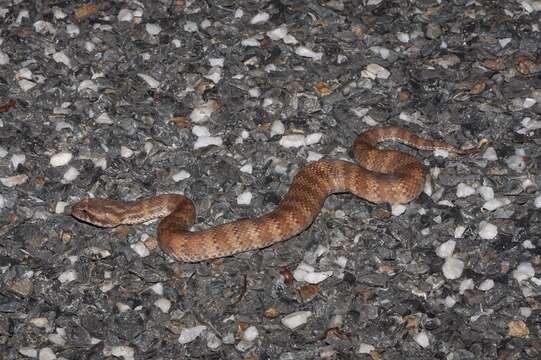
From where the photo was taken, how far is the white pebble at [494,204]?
29.8 ft

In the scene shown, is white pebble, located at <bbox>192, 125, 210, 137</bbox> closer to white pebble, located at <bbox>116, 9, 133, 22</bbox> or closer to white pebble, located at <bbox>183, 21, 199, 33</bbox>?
white pebble, located at <bbox>183, 21, 199, 33</bbox>

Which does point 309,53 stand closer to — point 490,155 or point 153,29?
point 153,29

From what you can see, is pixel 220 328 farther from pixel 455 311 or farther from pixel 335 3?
pixel 335 3

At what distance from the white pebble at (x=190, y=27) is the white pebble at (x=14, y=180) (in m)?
3.56

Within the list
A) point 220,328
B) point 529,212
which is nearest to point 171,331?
point 220,328

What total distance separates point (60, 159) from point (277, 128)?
2889mm

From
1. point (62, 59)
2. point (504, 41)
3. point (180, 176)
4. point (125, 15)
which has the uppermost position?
point (504, 41)

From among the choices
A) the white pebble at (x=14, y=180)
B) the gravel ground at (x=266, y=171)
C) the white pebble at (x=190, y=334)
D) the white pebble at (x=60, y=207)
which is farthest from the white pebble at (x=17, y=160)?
the white pebble at (x=190, y=334)

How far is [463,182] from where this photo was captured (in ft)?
30.9

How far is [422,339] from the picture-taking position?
782cm

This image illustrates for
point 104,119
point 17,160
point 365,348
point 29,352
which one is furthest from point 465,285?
point 17,160

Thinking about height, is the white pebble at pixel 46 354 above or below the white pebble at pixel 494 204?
below

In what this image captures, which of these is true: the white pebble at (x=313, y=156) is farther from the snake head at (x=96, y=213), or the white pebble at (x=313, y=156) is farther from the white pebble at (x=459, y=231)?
the snake head at (x=96, y=213)

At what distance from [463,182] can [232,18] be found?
184 inches
